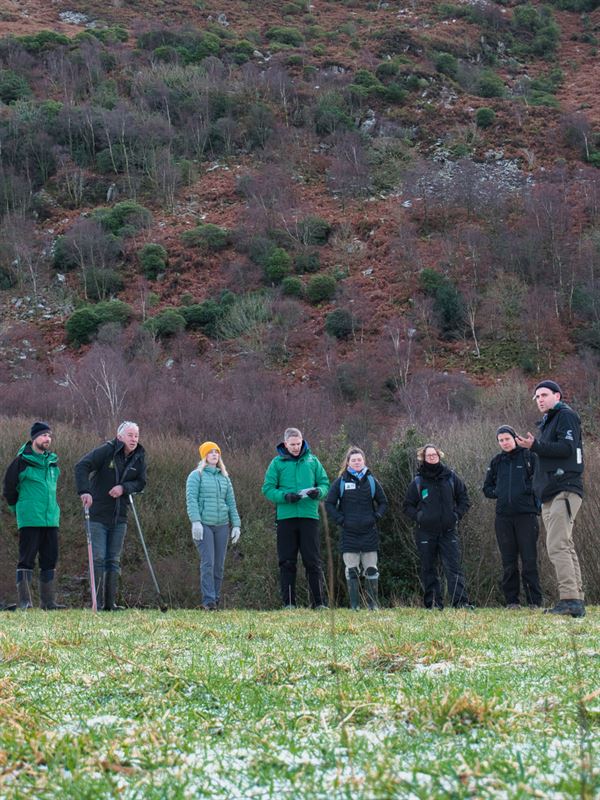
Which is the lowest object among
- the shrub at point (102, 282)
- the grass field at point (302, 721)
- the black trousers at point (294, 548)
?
the grass field at point (302, 721)

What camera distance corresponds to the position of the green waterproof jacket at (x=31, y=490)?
396 inches

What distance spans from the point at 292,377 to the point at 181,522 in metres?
17.6

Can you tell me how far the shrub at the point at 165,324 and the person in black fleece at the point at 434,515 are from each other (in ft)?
102

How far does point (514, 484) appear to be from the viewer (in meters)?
10.1

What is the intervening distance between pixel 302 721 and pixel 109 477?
26.0ft

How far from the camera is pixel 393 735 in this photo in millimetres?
2498

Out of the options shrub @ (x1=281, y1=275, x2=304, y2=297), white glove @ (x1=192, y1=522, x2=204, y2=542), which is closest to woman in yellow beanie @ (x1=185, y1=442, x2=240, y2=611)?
white glove @ (x1=192, y1=522, x2=204, y2=542)

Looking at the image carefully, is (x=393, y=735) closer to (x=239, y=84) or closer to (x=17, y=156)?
(x=17, y=156)

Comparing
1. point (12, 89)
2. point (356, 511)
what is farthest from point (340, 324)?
point (12, 89)

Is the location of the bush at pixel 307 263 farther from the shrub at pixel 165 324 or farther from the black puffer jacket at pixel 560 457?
the black puffer jacket at pixel 560 457

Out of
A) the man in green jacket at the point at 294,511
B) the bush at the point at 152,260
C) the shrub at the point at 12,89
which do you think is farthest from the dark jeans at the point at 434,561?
the shrub at the point at 12,89

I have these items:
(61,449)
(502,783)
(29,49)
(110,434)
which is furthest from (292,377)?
(29,49)

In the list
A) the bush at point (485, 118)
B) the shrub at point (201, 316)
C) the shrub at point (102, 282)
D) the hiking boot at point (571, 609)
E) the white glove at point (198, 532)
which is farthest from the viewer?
the bush at point (485, 118)

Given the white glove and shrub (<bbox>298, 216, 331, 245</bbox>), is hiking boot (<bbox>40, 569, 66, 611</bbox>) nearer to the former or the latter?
the white glove
